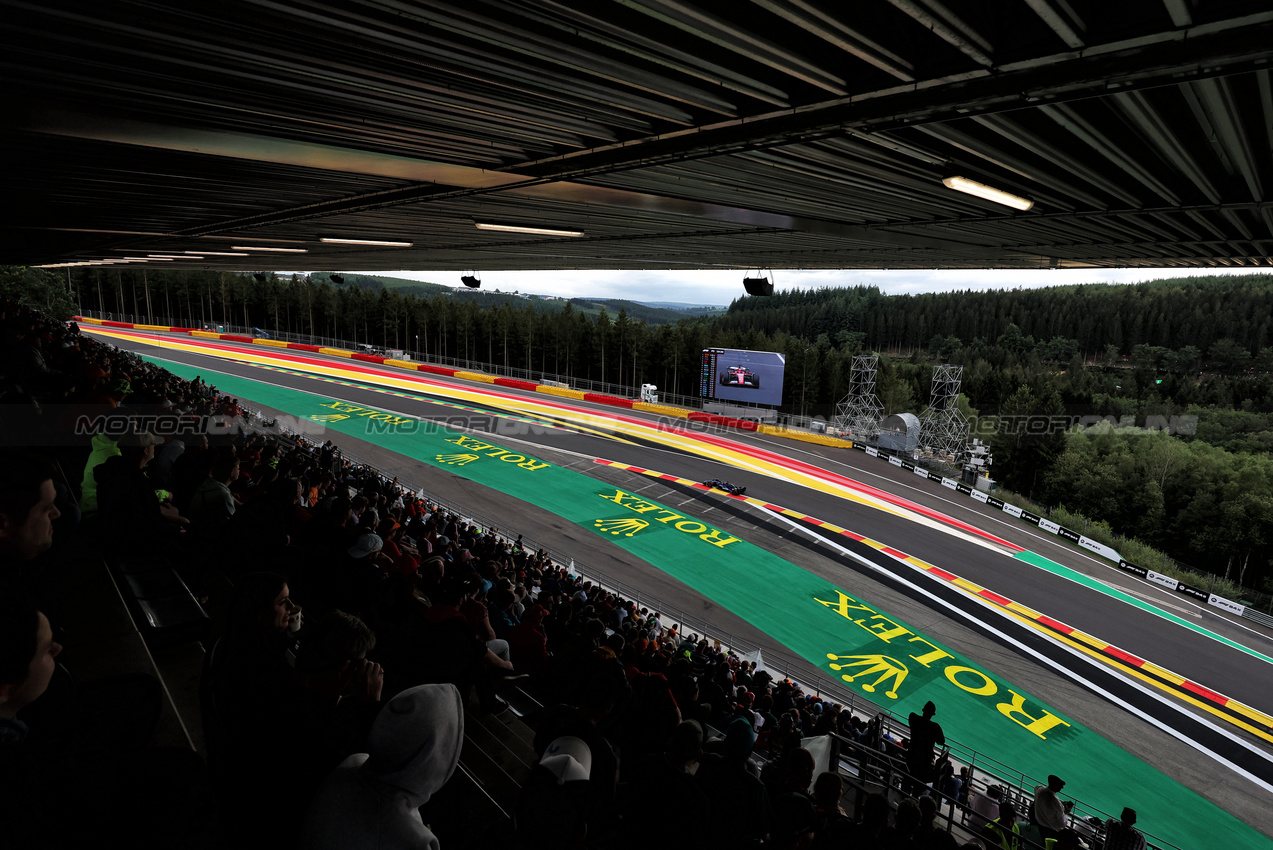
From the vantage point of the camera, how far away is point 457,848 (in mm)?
2453

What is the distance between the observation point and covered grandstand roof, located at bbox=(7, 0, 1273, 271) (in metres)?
3.11

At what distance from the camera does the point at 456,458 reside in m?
28.0

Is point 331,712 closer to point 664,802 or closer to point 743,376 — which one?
point 664,802

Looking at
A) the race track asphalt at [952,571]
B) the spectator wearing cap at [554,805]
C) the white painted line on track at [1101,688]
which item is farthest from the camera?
the race track asphalt at [952,571]

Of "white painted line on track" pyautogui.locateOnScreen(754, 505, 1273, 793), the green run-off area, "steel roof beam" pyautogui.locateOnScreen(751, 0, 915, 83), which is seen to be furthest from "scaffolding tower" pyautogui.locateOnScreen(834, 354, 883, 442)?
"steel roof beam" pyautogui.locateOnScreen(751, 0, 915, 83)

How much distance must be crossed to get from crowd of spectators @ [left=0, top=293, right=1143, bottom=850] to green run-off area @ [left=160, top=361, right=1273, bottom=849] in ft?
22.5

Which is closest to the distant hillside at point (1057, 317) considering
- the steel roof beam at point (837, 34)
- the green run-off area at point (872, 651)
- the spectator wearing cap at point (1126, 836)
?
the green run-off area at point (872, 651)

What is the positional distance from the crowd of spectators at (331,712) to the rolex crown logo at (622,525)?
1439 centimetres

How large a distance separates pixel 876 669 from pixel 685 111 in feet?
43.7

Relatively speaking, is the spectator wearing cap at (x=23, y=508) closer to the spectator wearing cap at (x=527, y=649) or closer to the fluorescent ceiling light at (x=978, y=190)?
the spectator wearing cap at (x=527, y=649)

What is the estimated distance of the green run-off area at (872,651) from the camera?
11172 mm

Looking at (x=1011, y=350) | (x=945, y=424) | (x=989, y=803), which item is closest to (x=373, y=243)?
(x=989, y=803)

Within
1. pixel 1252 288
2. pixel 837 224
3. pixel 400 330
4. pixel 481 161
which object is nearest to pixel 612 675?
pixel 481 161

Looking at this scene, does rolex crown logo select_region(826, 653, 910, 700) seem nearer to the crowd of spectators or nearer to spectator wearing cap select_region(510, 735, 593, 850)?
the crowd of spectators
